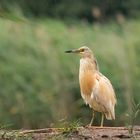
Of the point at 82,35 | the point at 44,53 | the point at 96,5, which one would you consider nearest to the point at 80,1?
the point at 96,5

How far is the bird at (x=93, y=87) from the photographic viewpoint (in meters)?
6.64

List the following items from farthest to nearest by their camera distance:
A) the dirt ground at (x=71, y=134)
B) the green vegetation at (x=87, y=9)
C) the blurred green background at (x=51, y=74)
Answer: the green vegetation at (x=87, y=9) < the blurred green background at (x=51, y=74) < the dirt ground at (x=71, y=134)

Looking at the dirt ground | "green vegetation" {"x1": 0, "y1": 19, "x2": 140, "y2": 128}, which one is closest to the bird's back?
the dirt ground

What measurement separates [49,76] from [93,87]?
6727 mm

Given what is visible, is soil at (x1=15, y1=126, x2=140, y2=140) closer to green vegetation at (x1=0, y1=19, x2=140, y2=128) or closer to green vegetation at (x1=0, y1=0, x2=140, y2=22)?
green vegetation at (x1=0, y1=19, x2=140, y2=128)

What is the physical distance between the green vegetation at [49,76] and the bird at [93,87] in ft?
18.2

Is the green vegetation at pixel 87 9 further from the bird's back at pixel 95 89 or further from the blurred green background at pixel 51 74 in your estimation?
the bird's back at pixel 95 89

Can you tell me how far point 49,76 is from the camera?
13359 mm

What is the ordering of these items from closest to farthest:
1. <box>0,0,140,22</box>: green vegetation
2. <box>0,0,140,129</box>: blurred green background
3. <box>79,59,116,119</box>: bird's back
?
<box>79,59,116,119</box>: bird's back → <box>0,0,140,129</box>: blurred green background → <box>0,0,140,22</box>: green vegetation

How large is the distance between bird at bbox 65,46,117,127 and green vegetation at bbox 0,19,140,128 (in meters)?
5.53

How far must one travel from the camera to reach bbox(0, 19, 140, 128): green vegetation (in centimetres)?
1281

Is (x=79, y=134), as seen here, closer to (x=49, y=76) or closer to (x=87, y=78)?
A: (x=87, y=78)

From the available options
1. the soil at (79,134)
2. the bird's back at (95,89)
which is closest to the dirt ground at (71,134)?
the soil at (79,134)

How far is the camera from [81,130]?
6293mm
